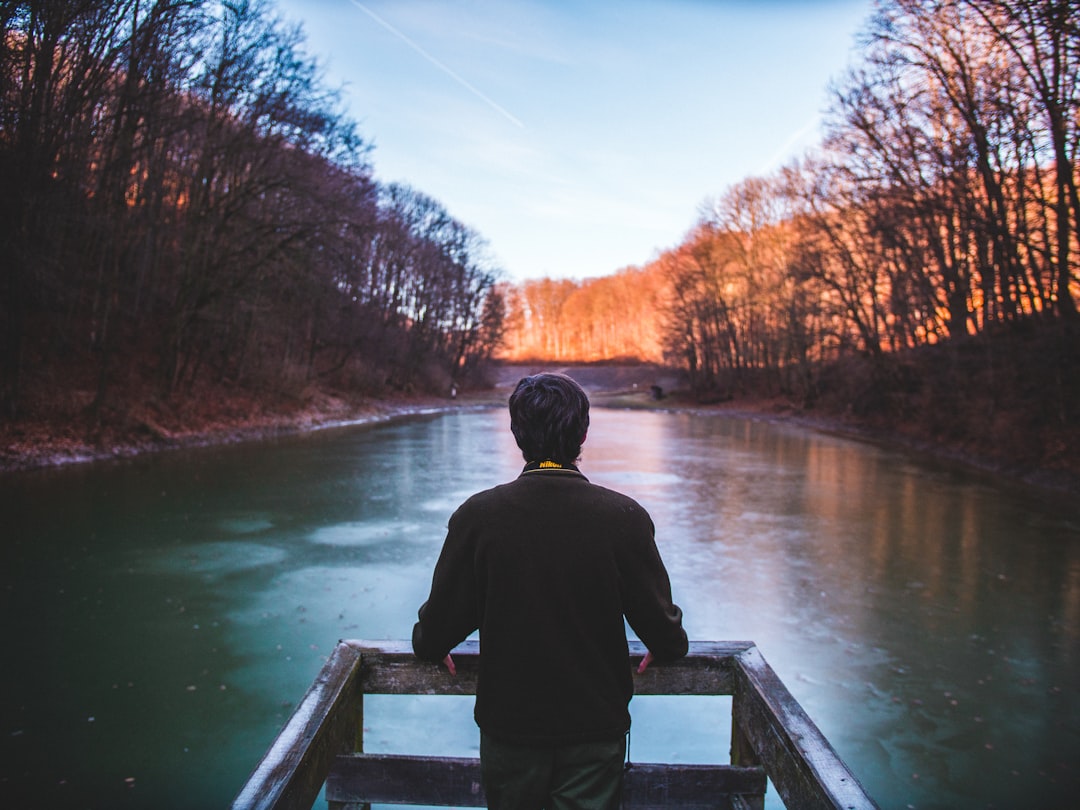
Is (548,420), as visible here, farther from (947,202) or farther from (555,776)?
(947,202)

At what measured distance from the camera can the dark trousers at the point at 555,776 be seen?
2.03m

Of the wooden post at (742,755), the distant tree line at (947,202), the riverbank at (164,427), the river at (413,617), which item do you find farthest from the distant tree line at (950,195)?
the riverbank at (164,427)

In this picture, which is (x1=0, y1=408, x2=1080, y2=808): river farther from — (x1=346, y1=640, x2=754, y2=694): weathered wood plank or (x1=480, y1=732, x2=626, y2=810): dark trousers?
(x1=480, y1=732, x2=626, y2=810): dark trousers

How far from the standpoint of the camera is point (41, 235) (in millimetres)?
16047

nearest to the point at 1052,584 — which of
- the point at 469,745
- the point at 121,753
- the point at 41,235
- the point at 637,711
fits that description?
the point at 637,711

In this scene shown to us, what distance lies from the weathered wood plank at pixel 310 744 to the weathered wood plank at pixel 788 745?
1.40 metres

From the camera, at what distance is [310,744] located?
2.24 metres

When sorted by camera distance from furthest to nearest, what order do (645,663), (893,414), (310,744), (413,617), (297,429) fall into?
(893,414) → (297,429) → (413,617) → (645,663) → (310,744)

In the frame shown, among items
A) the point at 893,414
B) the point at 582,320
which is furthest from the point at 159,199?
the point at 582,320

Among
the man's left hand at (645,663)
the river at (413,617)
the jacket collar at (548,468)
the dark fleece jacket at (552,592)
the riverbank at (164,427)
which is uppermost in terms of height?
the jacket collar at (548,468)

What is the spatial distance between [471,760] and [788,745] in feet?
3.41

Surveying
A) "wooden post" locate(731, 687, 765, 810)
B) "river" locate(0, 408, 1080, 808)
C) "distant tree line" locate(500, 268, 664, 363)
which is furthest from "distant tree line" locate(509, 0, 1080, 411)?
"distant tree line" locate(500, 268, 664, 363)

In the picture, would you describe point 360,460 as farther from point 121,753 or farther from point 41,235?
point 121,753

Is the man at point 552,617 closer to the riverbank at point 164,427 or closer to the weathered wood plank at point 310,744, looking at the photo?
the weathered wood plank at point 310,744
